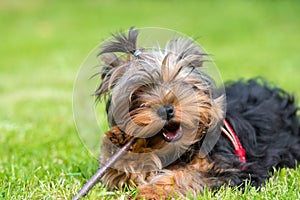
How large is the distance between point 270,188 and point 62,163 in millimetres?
2368

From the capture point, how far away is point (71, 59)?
19.4 m

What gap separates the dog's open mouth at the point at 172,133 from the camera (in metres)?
4.48

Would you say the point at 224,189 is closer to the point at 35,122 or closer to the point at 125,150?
the point at 125,150

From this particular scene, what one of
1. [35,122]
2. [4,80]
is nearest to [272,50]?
[4,80]

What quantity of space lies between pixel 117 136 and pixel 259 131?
5.76 ft

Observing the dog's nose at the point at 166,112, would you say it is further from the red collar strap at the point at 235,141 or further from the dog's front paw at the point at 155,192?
the red collar strap at the point at 235,141

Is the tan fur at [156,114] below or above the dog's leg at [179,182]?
above

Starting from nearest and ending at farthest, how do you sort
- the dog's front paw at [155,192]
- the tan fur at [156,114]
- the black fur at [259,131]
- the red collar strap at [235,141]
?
the tan fur at [156,114] → the dog's front paw at [155,192] → the black fur at [259,131] → the red collar strap at [235,141]

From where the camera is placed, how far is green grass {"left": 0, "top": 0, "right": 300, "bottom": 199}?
5371 millimetres

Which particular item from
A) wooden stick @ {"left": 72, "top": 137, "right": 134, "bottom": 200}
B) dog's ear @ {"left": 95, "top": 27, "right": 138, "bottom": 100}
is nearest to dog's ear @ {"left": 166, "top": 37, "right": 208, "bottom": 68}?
dog's ear @ {"left": 95, "top": 27, "right": 138, "bottom": 100}

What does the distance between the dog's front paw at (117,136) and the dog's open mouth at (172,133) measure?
29 cm

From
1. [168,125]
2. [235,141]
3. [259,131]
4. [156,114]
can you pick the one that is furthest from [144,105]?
[259,131]

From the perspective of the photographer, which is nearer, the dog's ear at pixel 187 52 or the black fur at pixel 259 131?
the dog's ear at pixel 187 52

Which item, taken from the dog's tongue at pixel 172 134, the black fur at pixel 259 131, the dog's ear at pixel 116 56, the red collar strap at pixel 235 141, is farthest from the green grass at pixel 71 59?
the dog's ear at pixel 116 56
